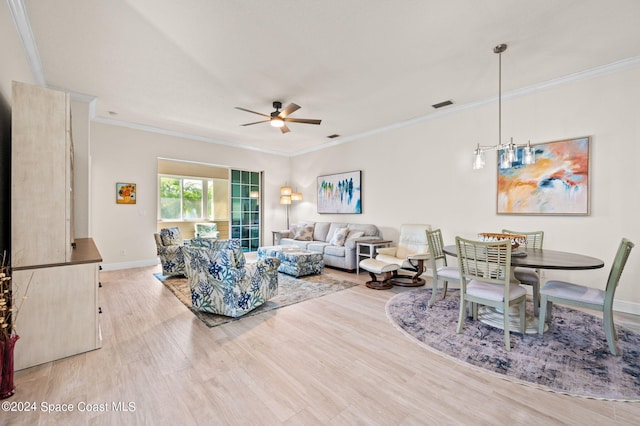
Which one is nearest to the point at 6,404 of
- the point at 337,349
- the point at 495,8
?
the point at 337,349

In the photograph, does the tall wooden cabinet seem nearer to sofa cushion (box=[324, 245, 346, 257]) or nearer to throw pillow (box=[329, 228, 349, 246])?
sofa cushion (box=[324, 245, 346, 257])

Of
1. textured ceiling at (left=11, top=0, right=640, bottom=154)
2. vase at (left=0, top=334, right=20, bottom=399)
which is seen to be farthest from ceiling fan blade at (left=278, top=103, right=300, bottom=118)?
vase at (left=0, top=334, right=20, bottom=399)

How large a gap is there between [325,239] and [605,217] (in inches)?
189

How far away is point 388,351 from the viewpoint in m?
2.40

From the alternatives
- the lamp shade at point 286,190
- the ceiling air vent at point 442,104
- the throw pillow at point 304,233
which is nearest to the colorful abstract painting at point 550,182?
the ceiling air vent at point 442,104

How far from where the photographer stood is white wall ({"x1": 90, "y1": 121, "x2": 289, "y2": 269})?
5.29 m

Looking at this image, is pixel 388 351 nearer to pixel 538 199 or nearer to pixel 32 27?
pixel 538 199

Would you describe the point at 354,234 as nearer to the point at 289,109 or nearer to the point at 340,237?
the point at 340,237

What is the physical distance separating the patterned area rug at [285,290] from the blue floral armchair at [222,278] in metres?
0.10

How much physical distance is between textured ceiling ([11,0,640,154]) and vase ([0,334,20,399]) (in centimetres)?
279

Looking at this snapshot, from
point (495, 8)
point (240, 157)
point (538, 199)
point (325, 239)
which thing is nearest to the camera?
point (495, 8)

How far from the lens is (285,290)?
13.7 ft

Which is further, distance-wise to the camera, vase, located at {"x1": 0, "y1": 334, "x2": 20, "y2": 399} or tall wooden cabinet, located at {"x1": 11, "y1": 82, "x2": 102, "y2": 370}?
tall wooden cabinet, located at {"x1": 11, "y1": 82, "x2": 102, "y2": 370}

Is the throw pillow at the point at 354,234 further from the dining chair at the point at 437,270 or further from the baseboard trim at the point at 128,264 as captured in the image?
the baseboard trim at the point at 128,264
